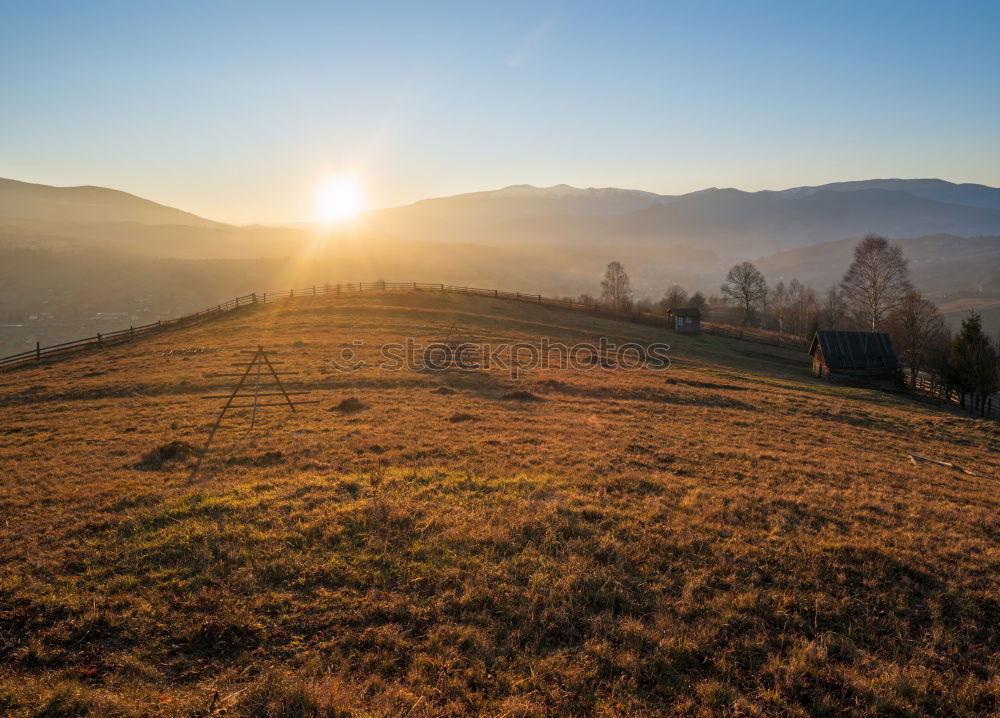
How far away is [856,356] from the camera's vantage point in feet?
145

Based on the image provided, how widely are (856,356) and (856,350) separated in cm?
76

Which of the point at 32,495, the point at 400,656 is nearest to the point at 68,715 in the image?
the point at 400,656

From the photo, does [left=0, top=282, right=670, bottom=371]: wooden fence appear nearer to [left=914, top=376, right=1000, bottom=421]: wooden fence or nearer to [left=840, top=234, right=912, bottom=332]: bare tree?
[left=840, top=234, right=912, bottom=332]: bare tree

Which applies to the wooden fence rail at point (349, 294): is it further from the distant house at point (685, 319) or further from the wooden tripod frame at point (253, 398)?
the wooden tripod frame at point (253, 398)

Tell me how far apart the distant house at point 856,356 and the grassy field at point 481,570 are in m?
28.8

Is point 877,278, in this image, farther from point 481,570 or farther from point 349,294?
point 349,294

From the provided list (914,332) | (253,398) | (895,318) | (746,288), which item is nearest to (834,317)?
(746,288)

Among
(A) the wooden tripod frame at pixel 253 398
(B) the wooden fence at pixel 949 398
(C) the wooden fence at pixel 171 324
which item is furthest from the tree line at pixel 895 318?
(A) the wooden tripod frame at pixel 253 398

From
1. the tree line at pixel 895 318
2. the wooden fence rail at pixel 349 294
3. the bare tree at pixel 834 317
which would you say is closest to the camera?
the wooden fence rail at pixel 349 294

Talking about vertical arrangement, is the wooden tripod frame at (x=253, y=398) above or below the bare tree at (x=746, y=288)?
below

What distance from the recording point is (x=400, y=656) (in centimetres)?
659

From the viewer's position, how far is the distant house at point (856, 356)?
144 ft

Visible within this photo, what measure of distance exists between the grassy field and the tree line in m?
26.2

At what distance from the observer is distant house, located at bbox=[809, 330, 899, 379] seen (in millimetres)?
43812
